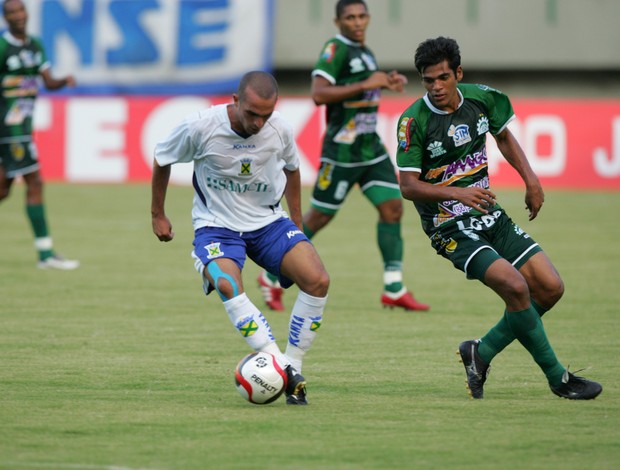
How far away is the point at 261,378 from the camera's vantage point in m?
6.97

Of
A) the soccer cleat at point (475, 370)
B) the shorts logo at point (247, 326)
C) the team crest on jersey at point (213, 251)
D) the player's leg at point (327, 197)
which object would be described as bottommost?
the player's leg at point (327, 197)

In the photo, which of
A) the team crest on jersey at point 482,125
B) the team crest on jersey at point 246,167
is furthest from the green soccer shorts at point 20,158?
the team crest on jersey at point 482,125

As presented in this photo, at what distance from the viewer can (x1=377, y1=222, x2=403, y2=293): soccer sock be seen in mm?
11164

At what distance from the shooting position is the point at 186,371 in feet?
27.1

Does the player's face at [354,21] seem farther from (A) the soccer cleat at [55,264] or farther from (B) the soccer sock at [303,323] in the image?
(B) the soccer sock at [303,323]

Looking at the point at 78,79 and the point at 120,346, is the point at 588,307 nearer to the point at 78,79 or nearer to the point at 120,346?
the point at 120,346

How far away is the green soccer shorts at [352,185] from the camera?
36.9 feet

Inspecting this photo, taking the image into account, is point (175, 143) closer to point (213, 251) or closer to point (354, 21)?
point (213, 251)

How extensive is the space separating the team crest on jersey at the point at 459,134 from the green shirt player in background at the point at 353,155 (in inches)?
146

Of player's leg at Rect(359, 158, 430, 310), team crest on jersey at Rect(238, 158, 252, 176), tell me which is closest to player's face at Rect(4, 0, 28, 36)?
player's leg at Rect(359, 158, 430, 310)

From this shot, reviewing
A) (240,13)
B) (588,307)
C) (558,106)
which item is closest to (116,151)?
(240,13)

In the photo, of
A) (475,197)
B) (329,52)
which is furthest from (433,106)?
(329,52)

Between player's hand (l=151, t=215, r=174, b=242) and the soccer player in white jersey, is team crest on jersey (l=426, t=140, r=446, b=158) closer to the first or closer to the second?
the soccer player in white jersey

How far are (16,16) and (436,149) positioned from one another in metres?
7.23
